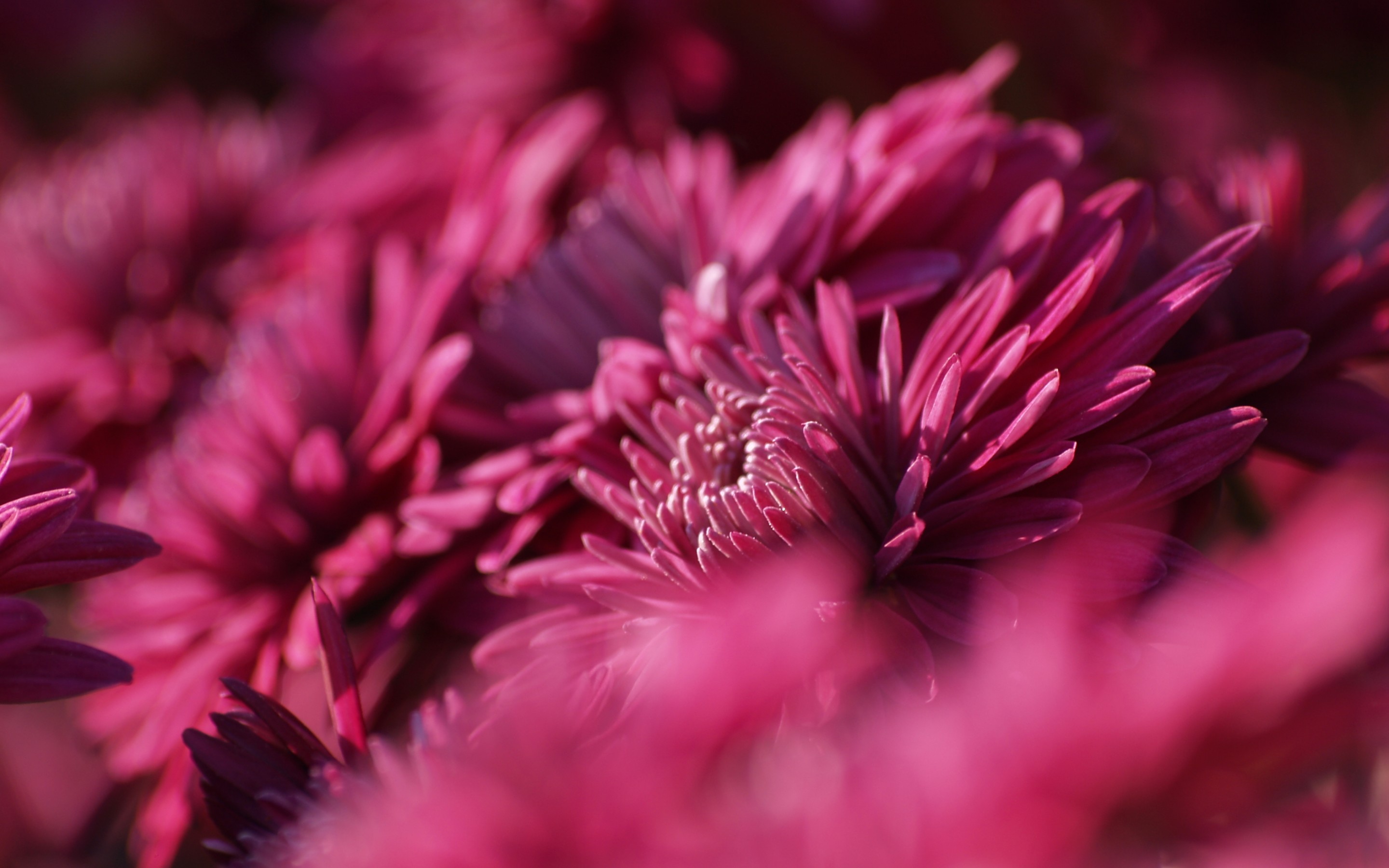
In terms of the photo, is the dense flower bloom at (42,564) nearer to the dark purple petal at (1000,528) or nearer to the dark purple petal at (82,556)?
the dark purple petal at (82,556)

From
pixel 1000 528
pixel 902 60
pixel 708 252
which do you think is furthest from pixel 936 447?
pixel 902 60

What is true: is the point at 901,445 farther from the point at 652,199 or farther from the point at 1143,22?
the point at 1143,22

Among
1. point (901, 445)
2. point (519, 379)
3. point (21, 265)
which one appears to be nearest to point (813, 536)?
point (901, 445)

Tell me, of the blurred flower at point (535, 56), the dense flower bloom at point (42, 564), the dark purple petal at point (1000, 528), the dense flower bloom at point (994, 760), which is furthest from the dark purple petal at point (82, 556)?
Answer: the blurred flower at point (535, 56)

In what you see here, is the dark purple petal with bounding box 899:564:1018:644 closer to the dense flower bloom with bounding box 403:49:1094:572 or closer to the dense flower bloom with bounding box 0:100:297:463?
the dense flower bloom with bounding box 403:49:1094:572

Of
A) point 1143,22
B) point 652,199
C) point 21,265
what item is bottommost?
point 1143,22

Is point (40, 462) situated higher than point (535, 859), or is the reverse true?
point (40, 462)
